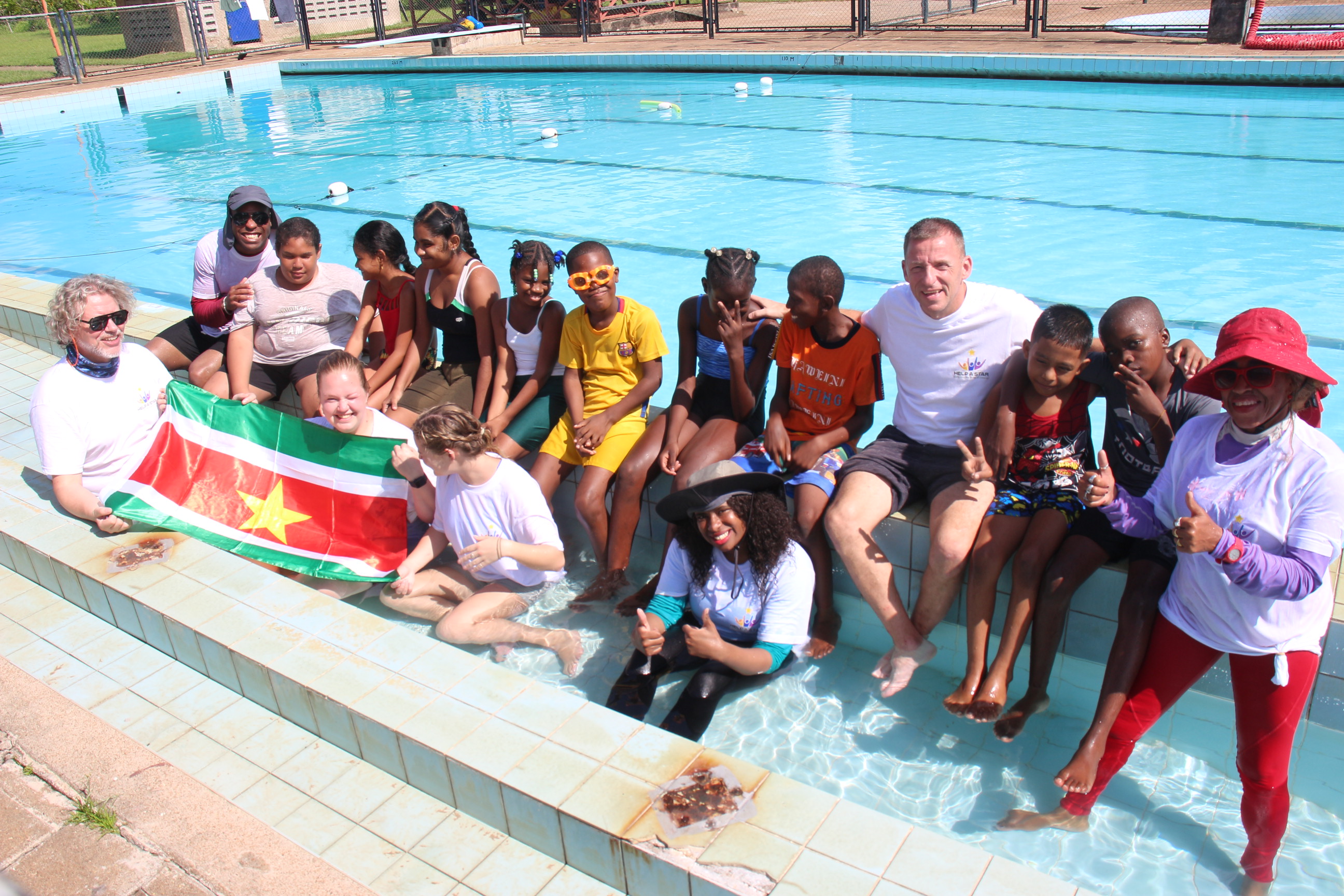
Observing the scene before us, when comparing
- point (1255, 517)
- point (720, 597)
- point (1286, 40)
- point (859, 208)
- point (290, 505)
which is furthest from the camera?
point (1286, 40)

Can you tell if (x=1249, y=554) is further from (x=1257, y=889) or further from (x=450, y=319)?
(x=450, y=319)

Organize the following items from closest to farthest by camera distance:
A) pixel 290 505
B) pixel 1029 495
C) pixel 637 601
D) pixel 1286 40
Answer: pixel 1029 495 → pixel 637 601 → pixel 290 505 → pixel 1286 40

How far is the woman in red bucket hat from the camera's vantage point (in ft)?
8.58

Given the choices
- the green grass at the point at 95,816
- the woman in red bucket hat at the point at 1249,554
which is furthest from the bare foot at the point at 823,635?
the green grass at the point at 95,816

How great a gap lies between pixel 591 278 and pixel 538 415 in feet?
2.81

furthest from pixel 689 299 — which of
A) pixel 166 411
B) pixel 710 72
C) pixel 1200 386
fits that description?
pixel 710 72

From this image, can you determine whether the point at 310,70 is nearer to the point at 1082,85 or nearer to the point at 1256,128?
the point at 1082,85

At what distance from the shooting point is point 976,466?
137 inches

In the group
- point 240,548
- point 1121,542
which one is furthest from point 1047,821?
point 240,548

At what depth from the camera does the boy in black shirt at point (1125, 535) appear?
3117 mm

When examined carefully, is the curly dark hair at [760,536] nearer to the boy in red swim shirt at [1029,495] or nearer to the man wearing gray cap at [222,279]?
the boy in red swim shirt at [1029,495]

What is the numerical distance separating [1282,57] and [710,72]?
32.1ft

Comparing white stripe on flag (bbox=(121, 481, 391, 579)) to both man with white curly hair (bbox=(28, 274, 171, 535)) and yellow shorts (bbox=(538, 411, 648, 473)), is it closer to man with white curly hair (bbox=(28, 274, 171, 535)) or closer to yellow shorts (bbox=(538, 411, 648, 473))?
man with white curly hair (bbox=(28, 274, 171, 535))

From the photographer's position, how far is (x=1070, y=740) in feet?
11.5
